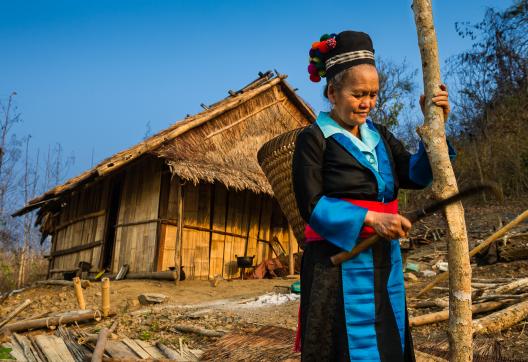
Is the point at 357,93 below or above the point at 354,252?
above

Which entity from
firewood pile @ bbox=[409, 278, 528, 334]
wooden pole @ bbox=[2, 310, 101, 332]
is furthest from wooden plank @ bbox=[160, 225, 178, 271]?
firewood pile @ bbox=[409, 278, 528, 334]

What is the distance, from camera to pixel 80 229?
12219 mm

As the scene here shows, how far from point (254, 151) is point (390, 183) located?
393 inches

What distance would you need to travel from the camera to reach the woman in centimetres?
163

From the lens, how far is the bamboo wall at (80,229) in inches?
451

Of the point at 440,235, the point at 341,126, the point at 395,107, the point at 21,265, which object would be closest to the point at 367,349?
the point at 341,126

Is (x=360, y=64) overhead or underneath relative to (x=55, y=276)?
overhead

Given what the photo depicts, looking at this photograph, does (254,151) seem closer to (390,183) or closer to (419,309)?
(419,309)

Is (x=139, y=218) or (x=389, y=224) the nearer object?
(x=389, y=224)

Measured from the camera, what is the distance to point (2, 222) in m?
21.8

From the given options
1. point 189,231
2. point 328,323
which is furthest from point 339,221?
point 189,231

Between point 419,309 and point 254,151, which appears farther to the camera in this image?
point 254,151

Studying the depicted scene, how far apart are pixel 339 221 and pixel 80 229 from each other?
1186 cm

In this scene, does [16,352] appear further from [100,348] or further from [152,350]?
[152,350]
